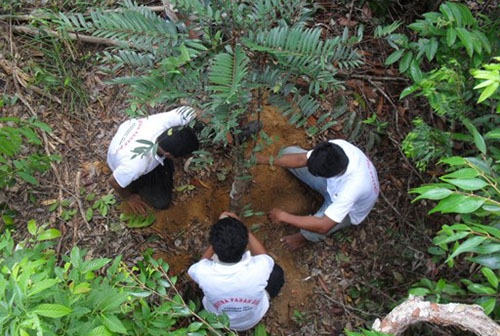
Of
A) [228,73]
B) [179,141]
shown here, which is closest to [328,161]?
[179,141]

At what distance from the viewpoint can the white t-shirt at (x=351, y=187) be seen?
2.88 metres

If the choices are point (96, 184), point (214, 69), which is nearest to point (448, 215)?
point (214, 69)

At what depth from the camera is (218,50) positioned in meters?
1.93

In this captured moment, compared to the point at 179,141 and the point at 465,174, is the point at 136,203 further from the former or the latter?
the point at 465,174

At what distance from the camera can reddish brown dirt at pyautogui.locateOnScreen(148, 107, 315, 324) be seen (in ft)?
10.4

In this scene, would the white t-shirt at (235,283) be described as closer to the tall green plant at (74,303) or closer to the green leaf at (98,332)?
the tall green plant at (74,303)

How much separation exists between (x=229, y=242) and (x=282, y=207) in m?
0.95

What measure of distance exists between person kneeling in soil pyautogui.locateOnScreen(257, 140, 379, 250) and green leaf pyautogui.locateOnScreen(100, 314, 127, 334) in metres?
1.56

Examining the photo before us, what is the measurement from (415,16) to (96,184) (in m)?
2.69

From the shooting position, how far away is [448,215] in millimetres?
3111

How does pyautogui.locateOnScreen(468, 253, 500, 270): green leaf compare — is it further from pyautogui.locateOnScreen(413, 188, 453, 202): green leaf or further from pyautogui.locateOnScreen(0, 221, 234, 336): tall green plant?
pyautogui.locateOnScreen(0, 221, 234, 336): tall green plant

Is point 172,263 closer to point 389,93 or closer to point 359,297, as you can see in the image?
point 359,297

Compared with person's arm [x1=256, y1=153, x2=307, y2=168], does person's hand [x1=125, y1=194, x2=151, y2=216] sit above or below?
below

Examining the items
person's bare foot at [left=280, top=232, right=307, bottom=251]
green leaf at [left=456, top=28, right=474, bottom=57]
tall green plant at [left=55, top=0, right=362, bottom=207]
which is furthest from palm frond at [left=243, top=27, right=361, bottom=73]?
person's bare foot at [left=280, top=232, right=307, bottom=251]
